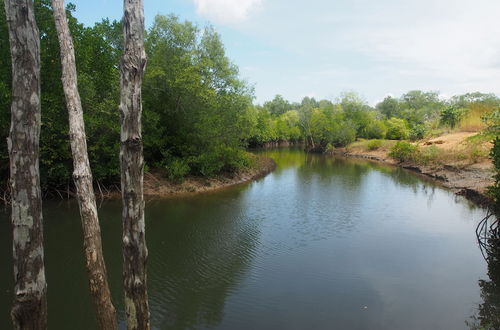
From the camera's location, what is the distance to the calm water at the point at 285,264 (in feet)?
26.2

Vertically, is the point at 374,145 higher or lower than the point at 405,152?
higher

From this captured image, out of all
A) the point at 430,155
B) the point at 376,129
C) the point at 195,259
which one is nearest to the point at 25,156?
the point at 195,259

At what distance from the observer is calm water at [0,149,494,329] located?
7973 mm

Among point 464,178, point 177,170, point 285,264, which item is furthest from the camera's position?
point 464,178

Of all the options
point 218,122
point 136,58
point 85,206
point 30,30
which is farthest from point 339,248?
point 218,122

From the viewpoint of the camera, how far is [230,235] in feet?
45.3

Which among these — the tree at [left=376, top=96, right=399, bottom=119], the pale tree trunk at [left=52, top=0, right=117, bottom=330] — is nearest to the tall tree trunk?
the pale tree trunk at [left=52, top=0, right=117, bottom=330]

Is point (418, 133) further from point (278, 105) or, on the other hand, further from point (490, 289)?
point (278, 105)

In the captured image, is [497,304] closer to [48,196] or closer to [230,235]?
[230,235]

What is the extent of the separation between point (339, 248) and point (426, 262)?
9.63 feet

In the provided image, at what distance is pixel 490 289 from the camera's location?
946 cm

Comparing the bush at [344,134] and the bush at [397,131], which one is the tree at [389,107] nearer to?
the bush at [397,131]

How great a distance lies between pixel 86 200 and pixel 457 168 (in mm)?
30604

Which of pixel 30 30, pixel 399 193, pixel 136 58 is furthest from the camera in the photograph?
pixel 399 193
